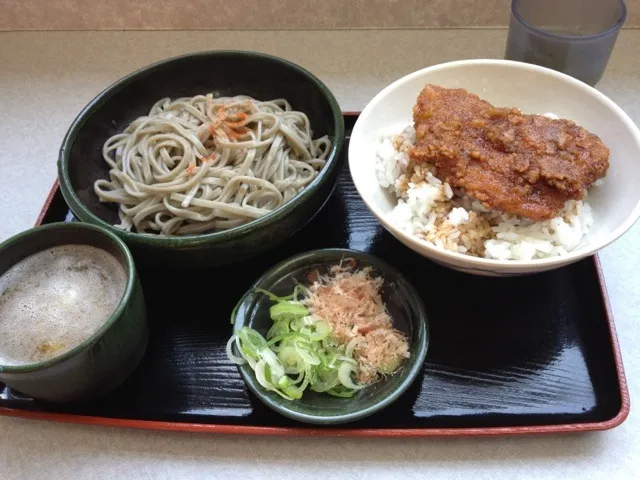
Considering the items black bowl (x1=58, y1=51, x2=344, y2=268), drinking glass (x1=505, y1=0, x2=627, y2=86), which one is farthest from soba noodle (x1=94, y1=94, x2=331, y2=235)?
drinking glass (x1=505, y1=0, x2=627, y2=86)

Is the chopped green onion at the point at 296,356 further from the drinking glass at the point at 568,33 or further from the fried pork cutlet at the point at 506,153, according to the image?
the drinking glass at the point at 568,33

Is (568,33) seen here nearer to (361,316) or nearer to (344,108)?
(344,108)

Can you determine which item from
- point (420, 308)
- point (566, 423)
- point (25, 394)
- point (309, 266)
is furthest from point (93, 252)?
point (566, 423)

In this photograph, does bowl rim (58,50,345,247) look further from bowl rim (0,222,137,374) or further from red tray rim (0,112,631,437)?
red tray rim (0,112,631,437)

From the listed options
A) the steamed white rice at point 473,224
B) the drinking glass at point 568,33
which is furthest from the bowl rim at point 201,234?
the drinking glass at point 568,33

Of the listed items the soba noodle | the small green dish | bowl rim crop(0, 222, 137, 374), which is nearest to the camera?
bowl rim crop(0, 222, 137, 374)

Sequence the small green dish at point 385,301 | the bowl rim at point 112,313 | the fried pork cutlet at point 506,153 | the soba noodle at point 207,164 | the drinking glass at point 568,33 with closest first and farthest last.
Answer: the bowl rim at point 112,313 → the small green dish at point 385,301 → the fried pork cutlet at point 506,153 → the soba noodle at point 207,164 → the drinking glass at point 568,33
